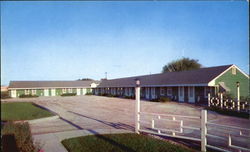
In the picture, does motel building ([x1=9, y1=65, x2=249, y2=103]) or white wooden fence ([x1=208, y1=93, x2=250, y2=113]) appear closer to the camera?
white wooden fence ([x1=208, y1=93, x2=250, y2=113])

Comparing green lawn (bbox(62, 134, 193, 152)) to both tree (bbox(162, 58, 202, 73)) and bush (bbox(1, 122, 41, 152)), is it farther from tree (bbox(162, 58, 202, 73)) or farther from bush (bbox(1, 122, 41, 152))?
tree (bbox(162, 58, 202, 73))

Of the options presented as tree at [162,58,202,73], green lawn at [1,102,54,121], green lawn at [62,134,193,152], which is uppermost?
tree at [162,58,202,73]

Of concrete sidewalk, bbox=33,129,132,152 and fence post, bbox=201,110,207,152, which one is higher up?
fence post, bbox=201,110,207,152

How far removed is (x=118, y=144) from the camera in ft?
24.5

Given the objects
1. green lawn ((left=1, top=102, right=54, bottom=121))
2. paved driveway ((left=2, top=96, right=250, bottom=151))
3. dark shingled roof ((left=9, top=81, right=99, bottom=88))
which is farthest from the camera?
dark shingled roof ((left=9, top=81, right=99, bottom=88))

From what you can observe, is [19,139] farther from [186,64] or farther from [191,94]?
[186,64]

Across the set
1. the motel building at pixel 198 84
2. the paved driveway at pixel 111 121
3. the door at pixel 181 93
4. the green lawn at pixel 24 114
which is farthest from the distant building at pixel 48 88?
the paved driveway at pixel 111 121

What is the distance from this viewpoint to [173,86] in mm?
29078

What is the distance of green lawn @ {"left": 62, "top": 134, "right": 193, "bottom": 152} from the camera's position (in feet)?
22.6

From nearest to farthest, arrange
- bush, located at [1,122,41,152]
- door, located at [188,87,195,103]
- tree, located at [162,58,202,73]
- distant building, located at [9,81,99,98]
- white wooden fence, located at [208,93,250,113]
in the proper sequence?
bush, located at [1,122,41,152]
white wooden fence, located at [208,93,250,113]
door, located at [188,87,195,103]
distant building, located at [9,81,99,98]
tree, located at [162,58,202,73]

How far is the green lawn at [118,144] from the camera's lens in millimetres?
6883

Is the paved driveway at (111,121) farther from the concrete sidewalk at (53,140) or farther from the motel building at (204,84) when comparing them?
the motel building at (204,84)

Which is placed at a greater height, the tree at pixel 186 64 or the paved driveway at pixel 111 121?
the tree at pixel 186 64

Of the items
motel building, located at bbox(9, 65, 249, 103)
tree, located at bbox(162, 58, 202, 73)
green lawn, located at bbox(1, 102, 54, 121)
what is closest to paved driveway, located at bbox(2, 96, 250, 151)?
green lawn, located at bbox(1, 102, 54, 121)
